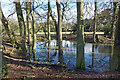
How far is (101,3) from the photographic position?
923cm

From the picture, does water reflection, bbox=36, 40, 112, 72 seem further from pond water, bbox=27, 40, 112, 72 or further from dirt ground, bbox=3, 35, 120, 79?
dirt ground, bbox=3, 35, 120, 79

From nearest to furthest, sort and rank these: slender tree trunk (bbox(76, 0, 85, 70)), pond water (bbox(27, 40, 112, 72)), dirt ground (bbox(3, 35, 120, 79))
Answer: dirt ground (bbox(3, 35, 120, 79))
slender tree trunk (bbox(76, 0, 85, 70))
pond water (bbox(27, 40, 112, 72))

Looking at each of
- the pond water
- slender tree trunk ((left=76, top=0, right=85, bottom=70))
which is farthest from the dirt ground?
the pond water

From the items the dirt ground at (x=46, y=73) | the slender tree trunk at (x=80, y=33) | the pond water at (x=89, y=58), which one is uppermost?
the slender tree trunk at (x=80, y=33)

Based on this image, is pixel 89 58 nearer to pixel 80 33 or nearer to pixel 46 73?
pixel 80 33

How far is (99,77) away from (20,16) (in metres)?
7.19

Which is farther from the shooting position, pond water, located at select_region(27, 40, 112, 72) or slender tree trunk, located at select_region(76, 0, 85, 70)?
pond water, located at select_region(27, 40, 112, 72)

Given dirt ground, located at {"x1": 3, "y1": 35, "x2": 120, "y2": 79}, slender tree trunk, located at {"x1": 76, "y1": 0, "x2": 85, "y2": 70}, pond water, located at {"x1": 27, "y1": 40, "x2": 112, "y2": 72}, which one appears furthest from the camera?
pond water, located at {"x1": 27, "y1": 40, "x2": 112, "y2": 72}

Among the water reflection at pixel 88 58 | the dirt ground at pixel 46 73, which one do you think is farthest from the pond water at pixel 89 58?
the dirt ground at pixel 46 73

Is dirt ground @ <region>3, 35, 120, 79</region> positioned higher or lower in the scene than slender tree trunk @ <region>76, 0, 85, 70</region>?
lower

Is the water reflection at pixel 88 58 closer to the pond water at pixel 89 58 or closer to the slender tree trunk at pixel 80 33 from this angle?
the pond water at pixel 89 58

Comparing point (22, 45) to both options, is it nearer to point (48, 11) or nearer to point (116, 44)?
point (48, 11)

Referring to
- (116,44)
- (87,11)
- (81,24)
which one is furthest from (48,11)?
(116,44)

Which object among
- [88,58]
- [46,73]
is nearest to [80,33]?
[46,73]
